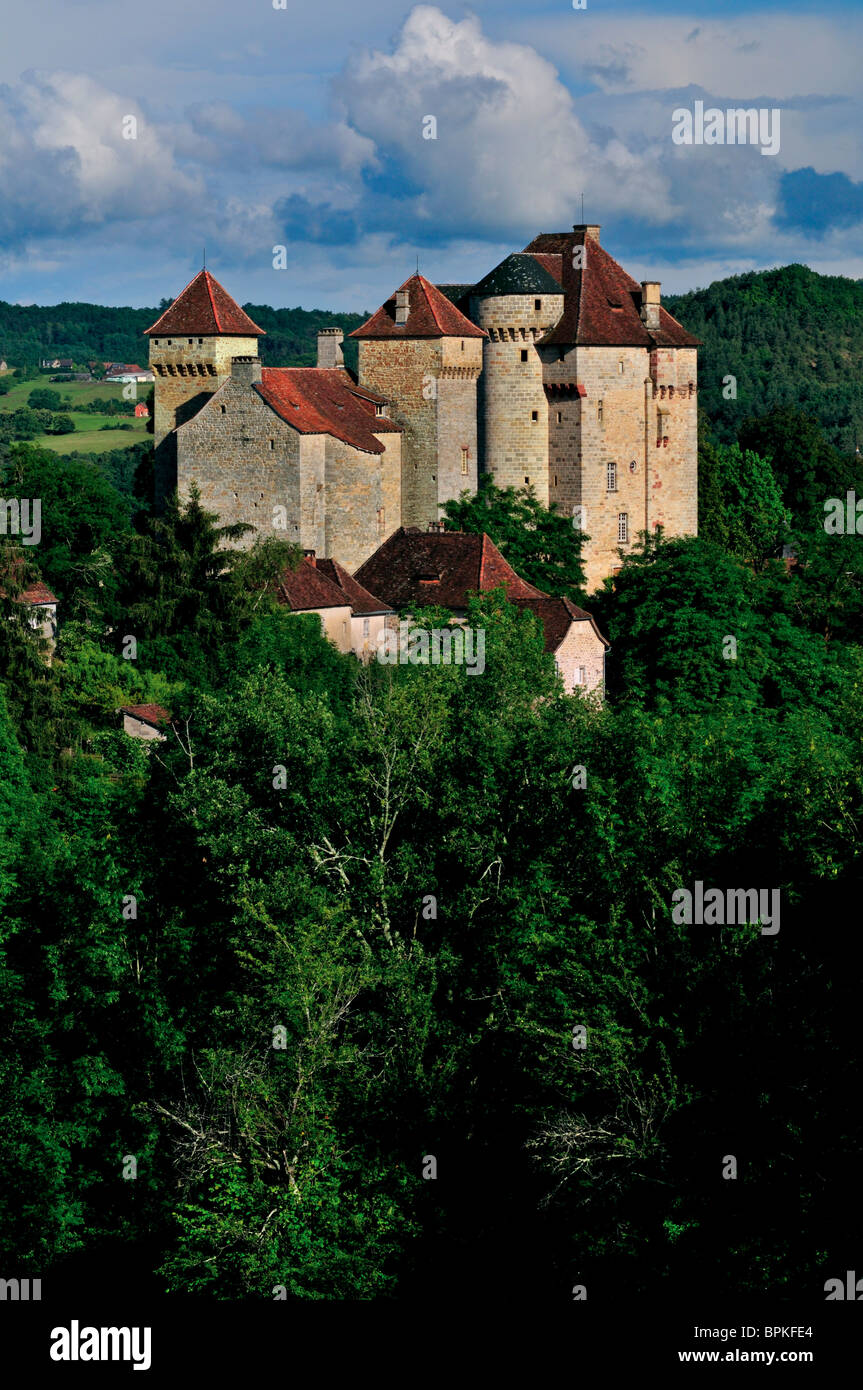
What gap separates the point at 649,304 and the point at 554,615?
56.9 ft

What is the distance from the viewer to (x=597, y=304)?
68.6 meters

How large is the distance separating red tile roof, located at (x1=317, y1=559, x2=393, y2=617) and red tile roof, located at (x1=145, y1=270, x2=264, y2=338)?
8946 millimetres

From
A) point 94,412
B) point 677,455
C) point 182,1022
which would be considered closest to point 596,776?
point 182,1022

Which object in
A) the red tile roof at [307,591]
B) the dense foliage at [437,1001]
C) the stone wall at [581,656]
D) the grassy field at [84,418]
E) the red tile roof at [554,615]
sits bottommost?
the dense foliage at [437,1001]

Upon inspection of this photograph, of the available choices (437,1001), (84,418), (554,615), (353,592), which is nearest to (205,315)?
(353,592)

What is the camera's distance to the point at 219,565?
195 ft

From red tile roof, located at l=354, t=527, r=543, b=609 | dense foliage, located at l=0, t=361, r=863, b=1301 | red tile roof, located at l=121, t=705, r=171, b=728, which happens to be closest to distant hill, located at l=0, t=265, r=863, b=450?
red tile roof, located at l=354, t=527, r=543, b=609

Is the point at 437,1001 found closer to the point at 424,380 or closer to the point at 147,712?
the point at 147,712

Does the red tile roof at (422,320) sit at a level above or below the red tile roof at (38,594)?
above

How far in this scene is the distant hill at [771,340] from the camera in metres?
150

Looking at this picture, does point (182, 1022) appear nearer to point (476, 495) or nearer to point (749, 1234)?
point (749, 1234)

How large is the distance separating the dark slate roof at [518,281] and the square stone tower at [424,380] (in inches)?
70.6

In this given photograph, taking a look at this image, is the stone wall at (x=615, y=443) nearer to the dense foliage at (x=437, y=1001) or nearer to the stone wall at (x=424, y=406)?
the stone wall at (x=424, y=406)

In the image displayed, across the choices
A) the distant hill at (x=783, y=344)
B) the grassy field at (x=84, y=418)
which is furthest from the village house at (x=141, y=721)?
the distant hill at (x=783, y=344)
